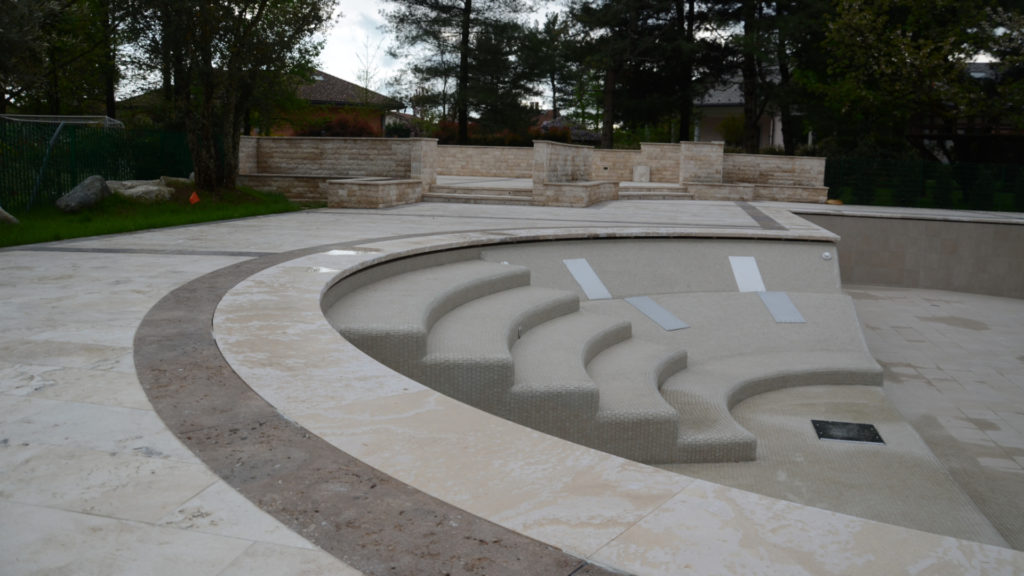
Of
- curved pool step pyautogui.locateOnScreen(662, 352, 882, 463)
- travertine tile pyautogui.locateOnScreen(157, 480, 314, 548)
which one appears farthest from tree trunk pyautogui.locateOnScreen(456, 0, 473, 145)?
travertine tile pyautogui.locateOnScreen(157, 480, 314, 548)

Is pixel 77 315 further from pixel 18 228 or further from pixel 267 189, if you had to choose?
pixel 267 189

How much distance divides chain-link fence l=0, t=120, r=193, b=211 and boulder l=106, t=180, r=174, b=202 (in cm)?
71

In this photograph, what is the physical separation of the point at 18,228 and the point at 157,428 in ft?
28.2

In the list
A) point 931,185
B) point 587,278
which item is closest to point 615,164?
point 931,185

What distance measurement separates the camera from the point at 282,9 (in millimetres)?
14453

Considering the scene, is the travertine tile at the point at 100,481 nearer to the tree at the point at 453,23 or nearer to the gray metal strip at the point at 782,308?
the gray metal strip at the point at 782,308

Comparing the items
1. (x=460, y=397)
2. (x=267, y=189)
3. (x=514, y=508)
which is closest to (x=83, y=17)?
(x=267, y=189)

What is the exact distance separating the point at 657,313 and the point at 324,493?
7958mm

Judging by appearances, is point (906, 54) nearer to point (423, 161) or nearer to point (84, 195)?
point (423, 161)

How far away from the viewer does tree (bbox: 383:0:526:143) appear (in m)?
30.3

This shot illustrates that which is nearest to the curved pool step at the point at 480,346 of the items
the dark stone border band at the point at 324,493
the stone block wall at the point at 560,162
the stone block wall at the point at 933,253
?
the dark stone border band at the point at 324,493

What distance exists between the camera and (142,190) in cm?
1312

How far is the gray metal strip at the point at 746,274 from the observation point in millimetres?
10875

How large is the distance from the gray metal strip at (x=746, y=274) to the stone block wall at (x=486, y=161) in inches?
558
